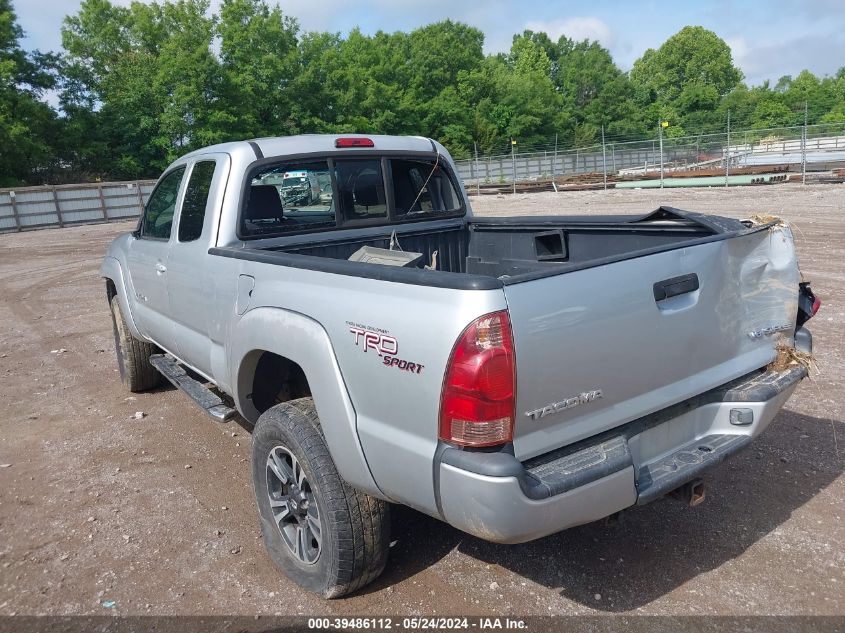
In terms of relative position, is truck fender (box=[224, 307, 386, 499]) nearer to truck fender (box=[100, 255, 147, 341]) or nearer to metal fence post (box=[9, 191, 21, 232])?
truck fender (box=[100, 255, 147, 341])

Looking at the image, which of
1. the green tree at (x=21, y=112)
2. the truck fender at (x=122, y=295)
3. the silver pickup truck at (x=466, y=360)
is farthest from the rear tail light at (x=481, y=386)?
the green tree at (x=21, y=112)

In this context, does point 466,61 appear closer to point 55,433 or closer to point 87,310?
point 87,310

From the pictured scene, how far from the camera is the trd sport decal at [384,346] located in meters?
2.44

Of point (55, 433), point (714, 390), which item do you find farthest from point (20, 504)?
point (714, 390)

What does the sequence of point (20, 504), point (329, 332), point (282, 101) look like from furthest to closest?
point (282, 101) → point (20, 504) → point (329, 332)

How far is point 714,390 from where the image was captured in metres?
3.05

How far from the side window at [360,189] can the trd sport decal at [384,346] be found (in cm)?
202

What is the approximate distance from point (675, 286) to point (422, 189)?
2537 millimetres

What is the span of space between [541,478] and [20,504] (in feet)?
11.3

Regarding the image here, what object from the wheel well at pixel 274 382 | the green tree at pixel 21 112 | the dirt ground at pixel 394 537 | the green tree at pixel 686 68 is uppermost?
the green tree at pixel 686 68

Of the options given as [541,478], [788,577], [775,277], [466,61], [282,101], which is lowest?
[788,577]

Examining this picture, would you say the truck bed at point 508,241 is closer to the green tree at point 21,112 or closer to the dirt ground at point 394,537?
the dirt ground at point 394,537

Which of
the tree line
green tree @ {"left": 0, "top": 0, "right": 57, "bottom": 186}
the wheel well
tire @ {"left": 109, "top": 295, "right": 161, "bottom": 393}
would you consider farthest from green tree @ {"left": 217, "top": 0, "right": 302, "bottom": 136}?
the wheel well

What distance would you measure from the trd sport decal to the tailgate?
395mm
